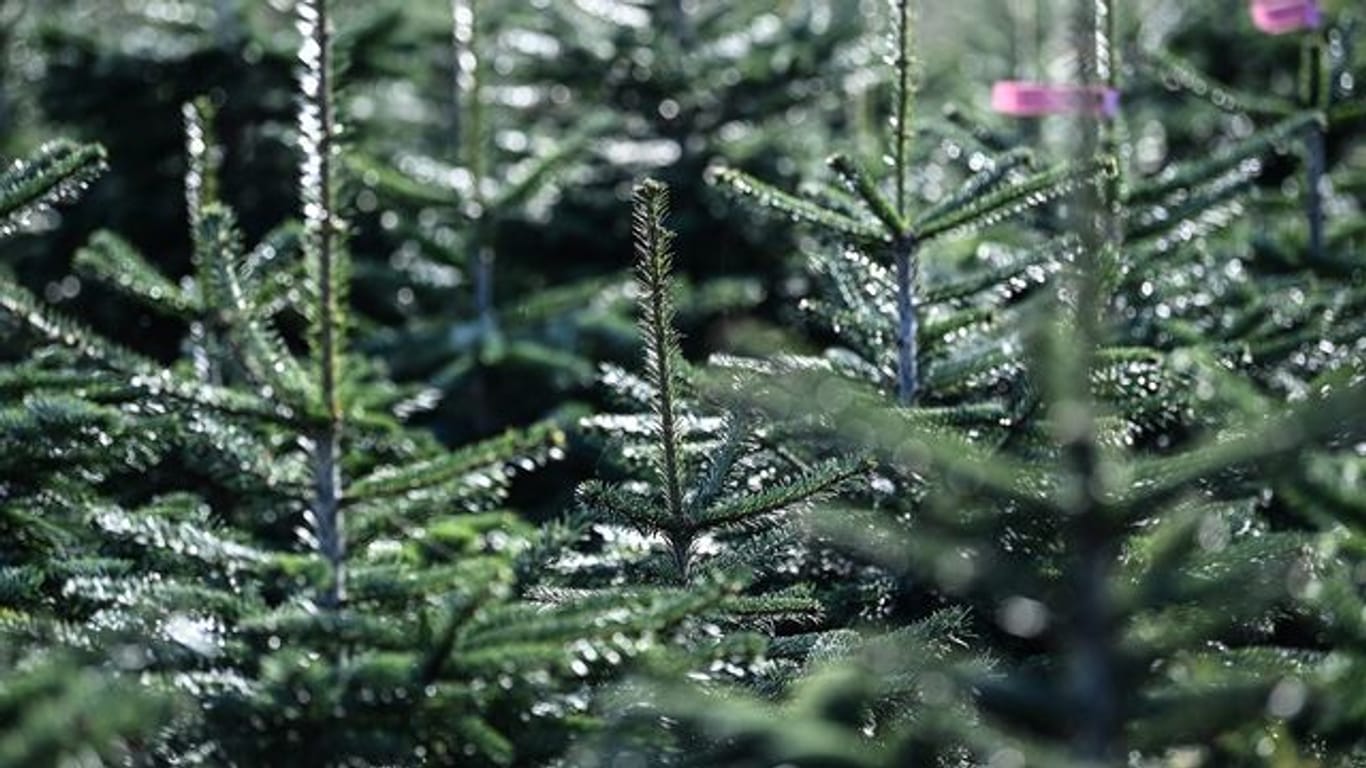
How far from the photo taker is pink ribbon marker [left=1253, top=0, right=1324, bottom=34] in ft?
11.5

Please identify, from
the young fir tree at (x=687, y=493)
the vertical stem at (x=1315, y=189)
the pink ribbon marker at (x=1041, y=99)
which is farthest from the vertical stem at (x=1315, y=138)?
the young fir tree at (x=687, y=493)

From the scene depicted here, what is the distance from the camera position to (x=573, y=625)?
1759 millimetres

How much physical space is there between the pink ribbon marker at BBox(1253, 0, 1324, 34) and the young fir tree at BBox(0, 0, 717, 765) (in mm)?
2136

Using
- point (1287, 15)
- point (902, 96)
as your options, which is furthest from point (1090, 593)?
point (1287, 15)

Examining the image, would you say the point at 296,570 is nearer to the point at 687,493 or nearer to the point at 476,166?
the point at 687,493

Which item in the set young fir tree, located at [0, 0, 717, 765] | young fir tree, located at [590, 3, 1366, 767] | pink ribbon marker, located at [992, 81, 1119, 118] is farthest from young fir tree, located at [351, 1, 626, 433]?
young fir tree, located at [590, 3, 1366, 767]

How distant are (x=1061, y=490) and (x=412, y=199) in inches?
107

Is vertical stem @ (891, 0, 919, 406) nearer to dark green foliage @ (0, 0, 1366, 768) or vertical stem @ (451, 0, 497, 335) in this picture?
dark green foliage @ (0, 0, 1366, 768)

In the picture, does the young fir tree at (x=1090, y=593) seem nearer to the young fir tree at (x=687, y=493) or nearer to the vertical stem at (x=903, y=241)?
the young fir tree at (x=687, y=493)

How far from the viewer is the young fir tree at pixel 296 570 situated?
178cm

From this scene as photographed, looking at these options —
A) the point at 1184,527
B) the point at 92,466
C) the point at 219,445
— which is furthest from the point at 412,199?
the point at 1184,527

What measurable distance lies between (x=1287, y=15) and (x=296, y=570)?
2612 mm

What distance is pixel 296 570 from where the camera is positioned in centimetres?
197

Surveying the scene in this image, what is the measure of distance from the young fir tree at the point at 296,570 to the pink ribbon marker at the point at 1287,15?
214 centimetres
